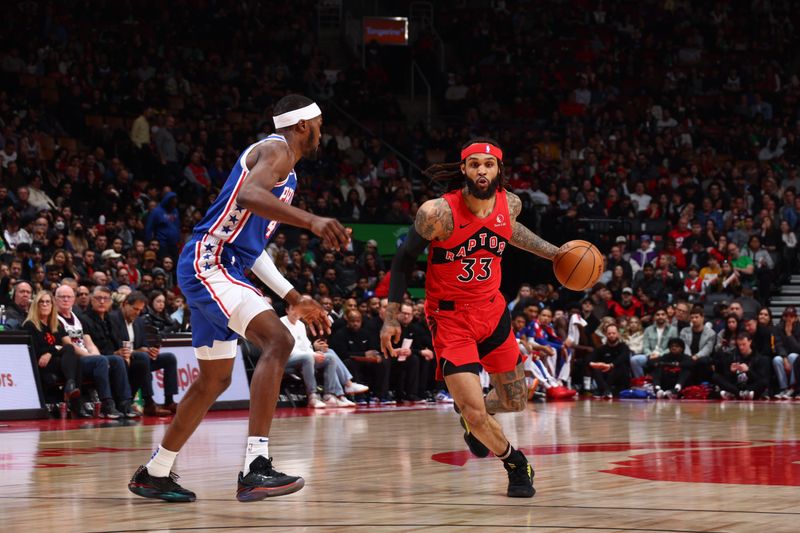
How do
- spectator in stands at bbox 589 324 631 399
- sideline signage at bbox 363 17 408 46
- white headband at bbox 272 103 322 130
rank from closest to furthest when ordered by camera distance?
white headband at bbox 272 103 322 130, spectator in stands at bbox 589 324 631 399, sideline signage at bbox 363 17 408 46

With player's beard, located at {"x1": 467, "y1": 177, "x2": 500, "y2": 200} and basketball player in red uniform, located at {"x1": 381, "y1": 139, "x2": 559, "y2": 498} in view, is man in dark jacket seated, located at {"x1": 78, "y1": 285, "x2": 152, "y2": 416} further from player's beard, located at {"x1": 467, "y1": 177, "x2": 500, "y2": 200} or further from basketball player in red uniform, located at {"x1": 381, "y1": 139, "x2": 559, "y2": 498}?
player's beard, located at {"x1": 467, "y1": 177, "x2": 500, "y2": 200}

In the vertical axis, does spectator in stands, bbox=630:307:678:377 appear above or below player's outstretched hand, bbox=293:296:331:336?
below

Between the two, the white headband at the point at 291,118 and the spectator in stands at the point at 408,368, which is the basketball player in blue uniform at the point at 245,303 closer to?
the white headband at the point at 291,118

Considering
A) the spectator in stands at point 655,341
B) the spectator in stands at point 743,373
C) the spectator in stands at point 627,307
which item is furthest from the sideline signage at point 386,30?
the spectator in stands at point 743,373

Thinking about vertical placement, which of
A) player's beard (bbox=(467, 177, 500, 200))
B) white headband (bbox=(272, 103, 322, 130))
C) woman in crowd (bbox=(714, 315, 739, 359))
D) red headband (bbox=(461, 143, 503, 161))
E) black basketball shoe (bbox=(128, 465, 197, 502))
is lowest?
black basketball shoe (bbox=(128, 465, 197, 502))

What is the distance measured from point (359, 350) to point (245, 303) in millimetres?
10362

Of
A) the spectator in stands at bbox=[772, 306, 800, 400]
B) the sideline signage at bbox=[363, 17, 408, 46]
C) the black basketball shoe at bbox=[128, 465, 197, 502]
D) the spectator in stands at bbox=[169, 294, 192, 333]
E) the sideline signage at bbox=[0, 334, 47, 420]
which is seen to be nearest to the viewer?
the black basketball shoe at bbox=[128, 465, 197, 502]

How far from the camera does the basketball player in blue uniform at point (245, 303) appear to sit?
5.74 meters

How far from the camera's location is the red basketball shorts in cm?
660

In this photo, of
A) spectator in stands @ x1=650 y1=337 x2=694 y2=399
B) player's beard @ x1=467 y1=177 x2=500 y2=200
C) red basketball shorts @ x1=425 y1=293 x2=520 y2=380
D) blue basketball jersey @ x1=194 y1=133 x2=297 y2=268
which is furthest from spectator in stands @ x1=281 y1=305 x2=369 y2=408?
blue basketball jersey @ x1=194 y1=133 x2=297 y2=268

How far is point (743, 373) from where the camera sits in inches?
687

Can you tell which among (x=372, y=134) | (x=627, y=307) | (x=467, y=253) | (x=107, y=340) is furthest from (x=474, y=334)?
(x=372, y=134)

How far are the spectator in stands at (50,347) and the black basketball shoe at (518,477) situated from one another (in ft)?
25.0

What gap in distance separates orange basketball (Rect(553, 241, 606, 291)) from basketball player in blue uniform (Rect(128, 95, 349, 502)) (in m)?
1.47
